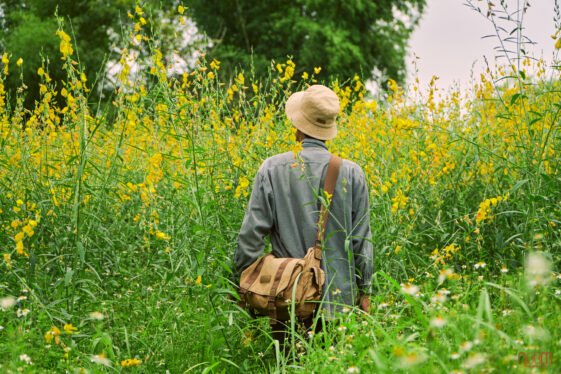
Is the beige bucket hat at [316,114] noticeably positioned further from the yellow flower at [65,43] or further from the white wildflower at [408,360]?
the white wildflower at [408,360]

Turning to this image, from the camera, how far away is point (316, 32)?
19.8 meters

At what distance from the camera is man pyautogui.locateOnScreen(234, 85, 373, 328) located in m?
3.62

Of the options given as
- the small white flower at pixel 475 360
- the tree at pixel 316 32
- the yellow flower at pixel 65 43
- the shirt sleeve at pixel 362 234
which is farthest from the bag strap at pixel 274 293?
the tree at pixel 316 32

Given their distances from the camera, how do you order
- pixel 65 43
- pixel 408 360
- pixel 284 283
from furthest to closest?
pixel 65 43
pixel 284 283
pixel 408 360

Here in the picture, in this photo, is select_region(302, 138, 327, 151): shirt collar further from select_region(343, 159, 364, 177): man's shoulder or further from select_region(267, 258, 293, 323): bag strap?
select_region(267, 258, 293, 323): bag strap

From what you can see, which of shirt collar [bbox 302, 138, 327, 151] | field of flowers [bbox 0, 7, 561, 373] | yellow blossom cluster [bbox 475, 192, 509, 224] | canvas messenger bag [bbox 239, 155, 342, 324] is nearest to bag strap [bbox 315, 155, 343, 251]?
canvas messenger bag [bbox 239, 155, 342, 324]

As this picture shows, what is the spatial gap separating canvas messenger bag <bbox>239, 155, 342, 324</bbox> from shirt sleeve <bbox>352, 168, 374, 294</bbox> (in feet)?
0.77

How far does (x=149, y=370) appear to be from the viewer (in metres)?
3.53

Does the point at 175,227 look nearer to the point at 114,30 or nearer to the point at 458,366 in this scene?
the point at 458,366

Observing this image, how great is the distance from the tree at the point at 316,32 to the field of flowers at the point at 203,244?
48.0 ft

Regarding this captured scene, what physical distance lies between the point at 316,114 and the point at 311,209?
49 cm

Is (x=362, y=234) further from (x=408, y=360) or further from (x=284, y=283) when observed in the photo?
(x=408, y=360)

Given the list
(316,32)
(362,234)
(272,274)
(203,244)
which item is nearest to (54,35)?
(316,32)

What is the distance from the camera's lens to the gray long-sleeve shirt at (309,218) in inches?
142
